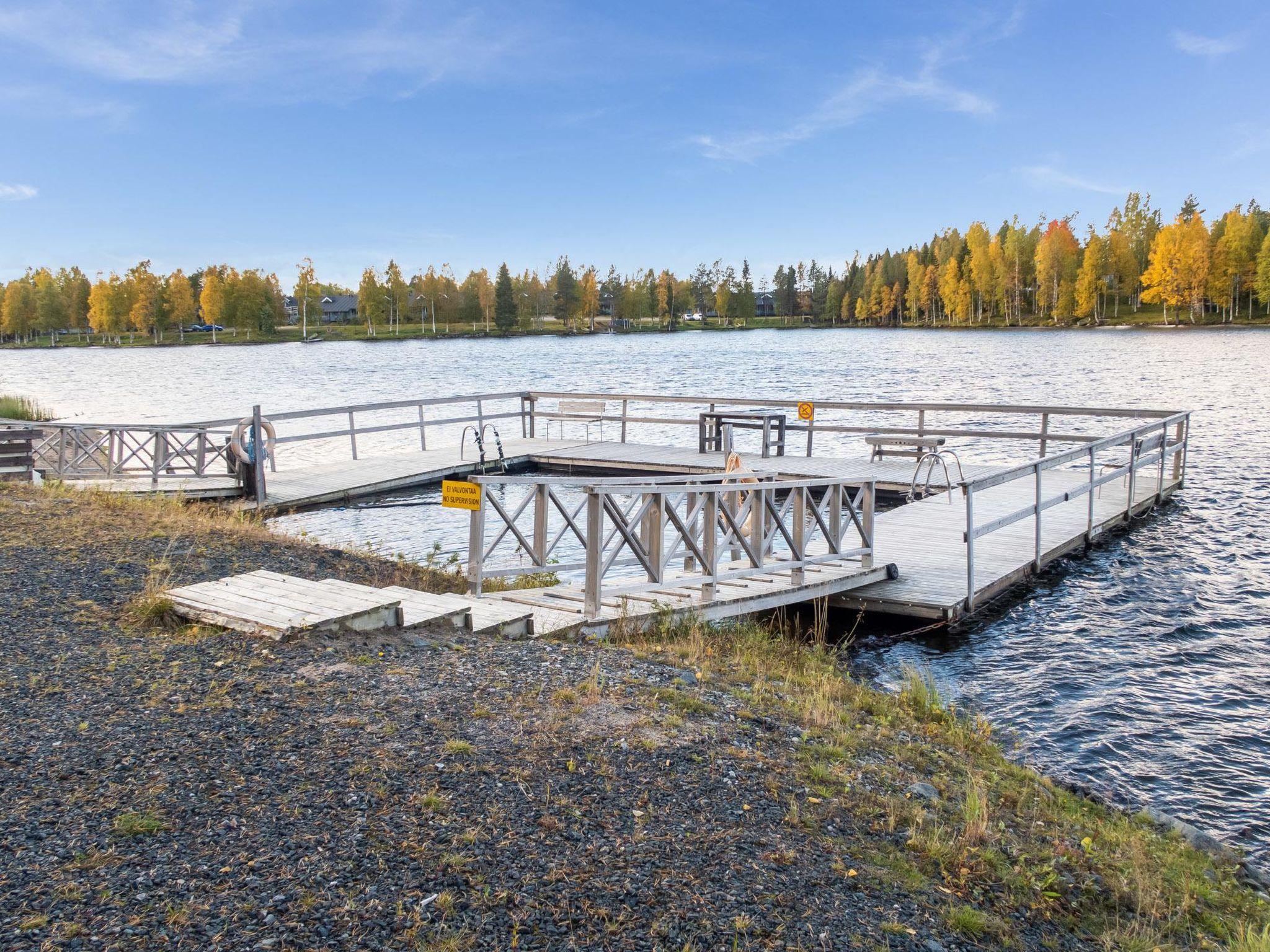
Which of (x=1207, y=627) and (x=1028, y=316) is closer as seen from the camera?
(x=1207, y=627)

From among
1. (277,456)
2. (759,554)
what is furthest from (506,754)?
(277,456)

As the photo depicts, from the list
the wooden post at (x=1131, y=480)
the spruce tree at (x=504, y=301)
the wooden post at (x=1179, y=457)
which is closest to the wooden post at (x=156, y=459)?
the wooden post at (x=1131, y=480)

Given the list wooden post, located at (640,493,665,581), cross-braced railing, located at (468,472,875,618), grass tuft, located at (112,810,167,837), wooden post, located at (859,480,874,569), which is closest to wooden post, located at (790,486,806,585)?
cross-braced railing, located at (468,472,875,618)

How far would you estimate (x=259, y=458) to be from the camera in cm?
1527

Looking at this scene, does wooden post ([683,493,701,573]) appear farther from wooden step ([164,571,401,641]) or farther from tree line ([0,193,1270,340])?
tree line ([0,193,1270,340])

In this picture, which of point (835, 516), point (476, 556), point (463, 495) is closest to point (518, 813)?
point (463, 495)

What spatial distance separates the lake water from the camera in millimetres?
7496

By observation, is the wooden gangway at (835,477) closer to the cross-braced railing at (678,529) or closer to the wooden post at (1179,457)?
the wooden post at (1179,457)

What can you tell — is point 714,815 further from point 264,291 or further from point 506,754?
point 264,291

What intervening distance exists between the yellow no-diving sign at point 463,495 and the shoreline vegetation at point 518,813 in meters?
1.27

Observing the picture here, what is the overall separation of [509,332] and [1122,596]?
16410 centimetres

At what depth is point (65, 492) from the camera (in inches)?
523

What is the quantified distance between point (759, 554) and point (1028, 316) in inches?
5581

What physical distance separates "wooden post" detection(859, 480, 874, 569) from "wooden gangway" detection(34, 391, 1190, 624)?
0.29ft
